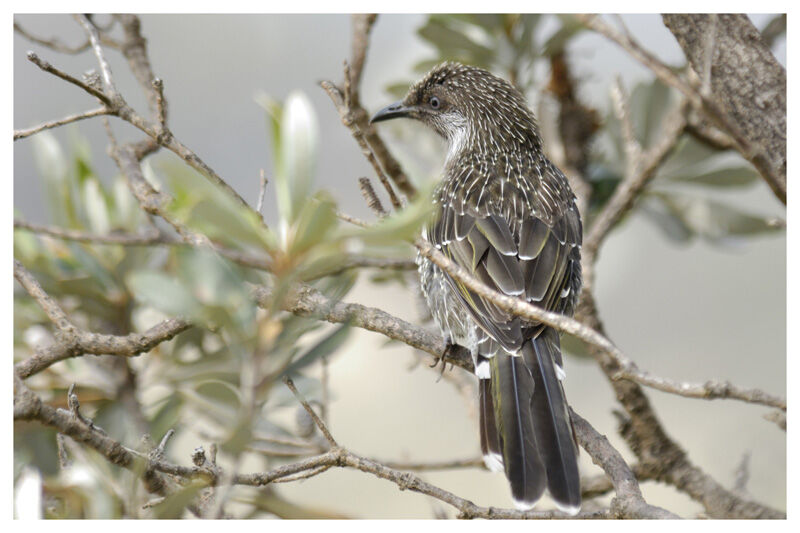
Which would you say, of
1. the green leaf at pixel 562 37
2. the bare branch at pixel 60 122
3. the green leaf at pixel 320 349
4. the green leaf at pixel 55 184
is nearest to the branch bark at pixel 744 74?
the green leaf at pixel 562 37

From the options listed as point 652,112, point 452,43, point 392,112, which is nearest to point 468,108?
point 392,112

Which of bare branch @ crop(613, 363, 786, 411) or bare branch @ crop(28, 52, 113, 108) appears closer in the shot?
bare branch @ crop(613, 363, 786, 411)

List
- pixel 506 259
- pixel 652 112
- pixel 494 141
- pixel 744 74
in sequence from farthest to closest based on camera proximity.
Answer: pixel 494 141
pixel 652 112
pixel 506 259
pixel 744 74

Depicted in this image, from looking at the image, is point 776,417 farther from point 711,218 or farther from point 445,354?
point 711,218

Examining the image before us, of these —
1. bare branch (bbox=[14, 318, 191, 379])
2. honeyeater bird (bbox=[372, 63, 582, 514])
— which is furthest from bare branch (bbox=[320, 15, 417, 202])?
bare branch (bbox=[14, 318, 191, 379])

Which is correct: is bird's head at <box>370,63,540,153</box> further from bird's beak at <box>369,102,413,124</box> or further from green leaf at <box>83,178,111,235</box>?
green leaf at <box>83,178,111,235</box>

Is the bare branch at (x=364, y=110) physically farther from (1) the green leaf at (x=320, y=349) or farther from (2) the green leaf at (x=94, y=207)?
(1) the green leaf at (x=320, y=349)

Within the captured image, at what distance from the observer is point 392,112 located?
3797mm

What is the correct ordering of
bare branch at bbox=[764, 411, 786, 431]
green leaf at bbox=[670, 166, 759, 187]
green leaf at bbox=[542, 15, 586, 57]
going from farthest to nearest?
green leaf at bbox=[670, 166, 759, 187] → green leaf at bbox=[542, 15, 586, 57] → bare branch at bbox=[764, 411, 786, 431]

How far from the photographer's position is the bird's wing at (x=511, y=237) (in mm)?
2574

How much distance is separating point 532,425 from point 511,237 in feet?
2.48

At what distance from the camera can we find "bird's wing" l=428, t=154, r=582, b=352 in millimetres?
2574

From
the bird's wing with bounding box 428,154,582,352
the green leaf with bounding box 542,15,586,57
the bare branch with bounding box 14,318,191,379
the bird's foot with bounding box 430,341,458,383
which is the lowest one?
the bare branch with bounding box 14,318,191,379

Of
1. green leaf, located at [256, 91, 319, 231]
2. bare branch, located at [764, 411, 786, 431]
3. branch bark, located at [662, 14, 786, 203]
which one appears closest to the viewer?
green leaf, located at [256, 91, 319, 231]
